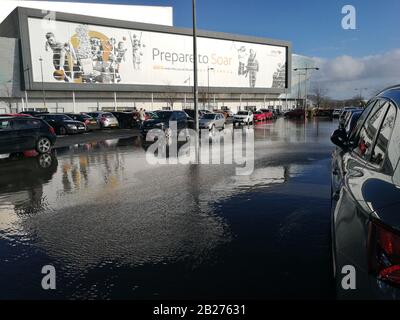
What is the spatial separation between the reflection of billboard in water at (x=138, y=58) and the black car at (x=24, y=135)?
1953 inches

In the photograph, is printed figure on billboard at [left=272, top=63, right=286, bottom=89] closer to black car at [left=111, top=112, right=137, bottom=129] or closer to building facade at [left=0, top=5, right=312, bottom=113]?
building facade at [left=0, top=5, right=312, bottom=113]

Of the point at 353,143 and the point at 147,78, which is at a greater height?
the point at 147,78

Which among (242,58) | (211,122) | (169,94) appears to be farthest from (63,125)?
(242,58)

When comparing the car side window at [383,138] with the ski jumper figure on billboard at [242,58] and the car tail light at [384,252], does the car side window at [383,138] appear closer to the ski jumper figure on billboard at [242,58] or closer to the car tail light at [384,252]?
the car tail light at [384,252]

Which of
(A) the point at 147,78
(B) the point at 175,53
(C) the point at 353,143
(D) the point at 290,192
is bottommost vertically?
(D) the point at 290,192

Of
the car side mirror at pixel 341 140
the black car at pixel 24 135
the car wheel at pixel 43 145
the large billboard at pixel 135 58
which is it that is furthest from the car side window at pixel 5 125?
the large billboard at pixel 135 58

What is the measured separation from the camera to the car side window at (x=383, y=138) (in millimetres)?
2688

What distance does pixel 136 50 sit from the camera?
231 ft

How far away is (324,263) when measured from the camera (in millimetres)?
4254
